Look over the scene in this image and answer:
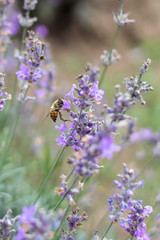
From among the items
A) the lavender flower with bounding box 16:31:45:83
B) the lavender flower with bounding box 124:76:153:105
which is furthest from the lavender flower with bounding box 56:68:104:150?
the lavender flower with bounding box 16:31:45:83

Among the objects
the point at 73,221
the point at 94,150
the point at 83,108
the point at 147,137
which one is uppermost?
the point at 147,137

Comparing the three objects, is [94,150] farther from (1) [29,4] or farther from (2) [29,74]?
(1) [29,4]

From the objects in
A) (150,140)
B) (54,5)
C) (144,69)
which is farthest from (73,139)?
(54,5)

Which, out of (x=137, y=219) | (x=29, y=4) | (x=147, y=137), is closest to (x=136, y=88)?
(x=137, y=219)

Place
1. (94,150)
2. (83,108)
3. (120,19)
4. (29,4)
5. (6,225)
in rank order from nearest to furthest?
1. (94,150)
2. (6,225)
3. (83,108)
4. (120,19)
5. (29,4)

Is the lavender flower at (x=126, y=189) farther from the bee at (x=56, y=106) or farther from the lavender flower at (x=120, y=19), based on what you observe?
the lavender flower at (x=120, y=19)

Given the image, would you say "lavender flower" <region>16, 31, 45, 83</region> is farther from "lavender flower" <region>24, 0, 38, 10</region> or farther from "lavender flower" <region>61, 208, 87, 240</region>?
"lavender flower" <region>61, 208, 87, 240</region>

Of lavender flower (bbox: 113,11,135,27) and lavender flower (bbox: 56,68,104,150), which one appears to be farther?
lavender flower (bbox: 113,11,135,27)

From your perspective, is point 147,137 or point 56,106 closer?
point 56,106

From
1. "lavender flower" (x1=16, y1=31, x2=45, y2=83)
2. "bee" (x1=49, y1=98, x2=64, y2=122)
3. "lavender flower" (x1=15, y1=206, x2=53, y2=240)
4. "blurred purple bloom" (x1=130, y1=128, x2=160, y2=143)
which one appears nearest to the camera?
"lavender flower" (x1=15, y1=206, x2=53, y2=240)

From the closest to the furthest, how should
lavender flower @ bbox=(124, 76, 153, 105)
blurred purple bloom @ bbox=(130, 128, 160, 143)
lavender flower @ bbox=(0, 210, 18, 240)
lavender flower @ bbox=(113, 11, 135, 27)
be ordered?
lavender flower @ bbox=(0, 210, 18, 240) < lavender flower @ bbox=(124, 76, 153, 105) < lavender flower @ bbox=(113, 11, 135, 27) < blurred purple bloom @ bbox=(130, 128, 160, 143)

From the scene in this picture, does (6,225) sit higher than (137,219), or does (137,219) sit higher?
(137,219)

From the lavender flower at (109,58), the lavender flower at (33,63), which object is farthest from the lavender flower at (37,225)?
the lavender flower at (109,58)
